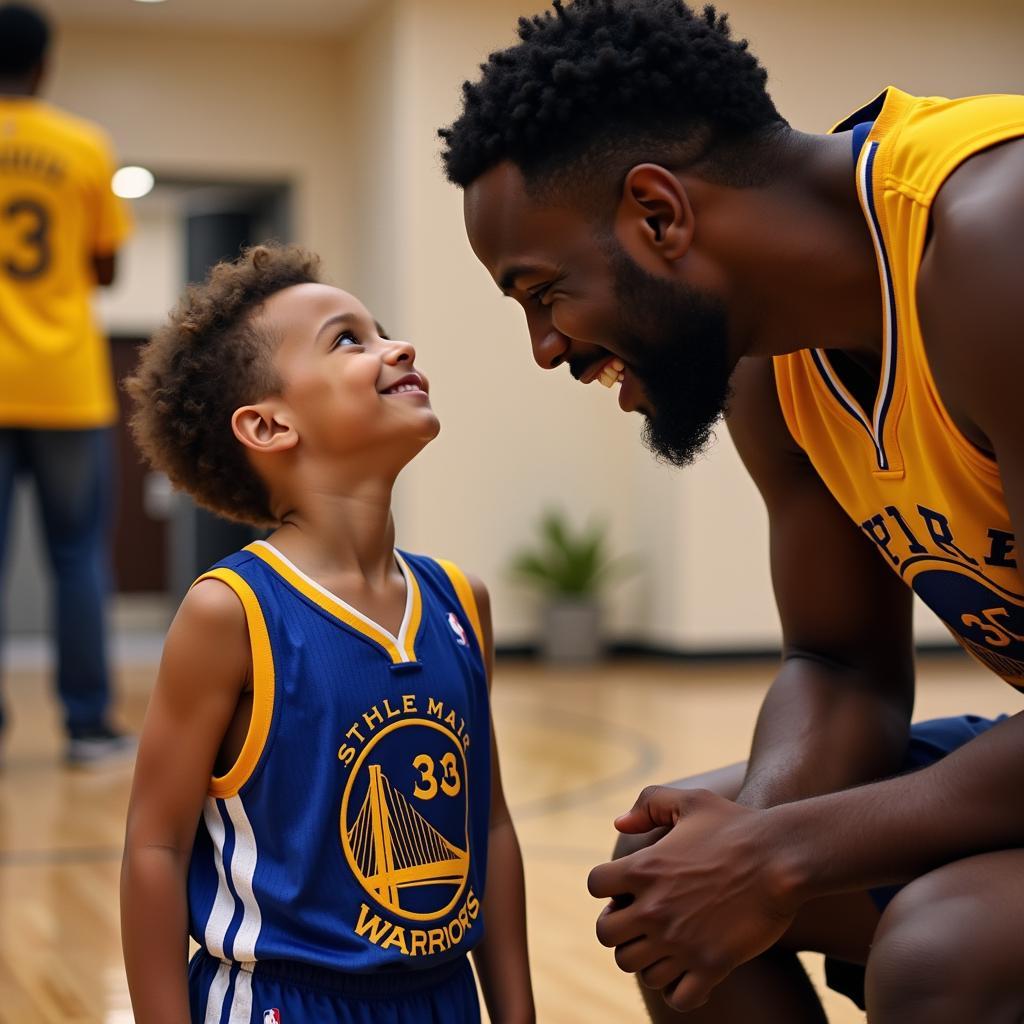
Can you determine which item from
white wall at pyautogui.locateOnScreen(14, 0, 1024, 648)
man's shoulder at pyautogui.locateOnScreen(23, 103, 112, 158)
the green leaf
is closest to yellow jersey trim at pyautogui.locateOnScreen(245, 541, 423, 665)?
man's shoulder at pyautogui.locateOnScreen(23, 103, 112, 158)

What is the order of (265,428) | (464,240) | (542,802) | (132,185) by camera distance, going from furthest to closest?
(132,185)
(464,240)
(542,802)
(265,428)

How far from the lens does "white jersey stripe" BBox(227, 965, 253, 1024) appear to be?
1324 mm

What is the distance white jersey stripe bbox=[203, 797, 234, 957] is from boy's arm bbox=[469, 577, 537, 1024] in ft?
0.90

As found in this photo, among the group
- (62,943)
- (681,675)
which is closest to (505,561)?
(681,675)

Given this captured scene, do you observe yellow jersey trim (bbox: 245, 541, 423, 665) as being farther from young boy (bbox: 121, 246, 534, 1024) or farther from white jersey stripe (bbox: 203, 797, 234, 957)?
white jersey stripe (bbox: 203, 797, 234, 957)

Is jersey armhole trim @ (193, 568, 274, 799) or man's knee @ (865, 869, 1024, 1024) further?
jersey armhole trim @ (193, 568, 274, 799)

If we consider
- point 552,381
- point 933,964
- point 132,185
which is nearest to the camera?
point 933,964

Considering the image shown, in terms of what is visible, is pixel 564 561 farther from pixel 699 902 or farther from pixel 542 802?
pixel 699 902

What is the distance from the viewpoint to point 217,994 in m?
1.34

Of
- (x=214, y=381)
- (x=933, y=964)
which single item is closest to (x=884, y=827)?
(x=933, y=964)

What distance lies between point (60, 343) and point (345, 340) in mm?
2669

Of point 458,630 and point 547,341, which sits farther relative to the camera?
point 458,630

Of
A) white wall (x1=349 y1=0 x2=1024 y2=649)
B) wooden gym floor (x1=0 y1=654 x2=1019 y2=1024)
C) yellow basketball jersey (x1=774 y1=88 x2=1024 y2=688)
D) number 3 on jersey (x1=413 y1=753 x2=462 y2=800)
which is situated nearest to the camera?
yellow basketball jersey (x1=774 y1=88 x2=1024 y2=688)

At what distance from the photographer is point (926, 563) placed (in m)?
1.41
